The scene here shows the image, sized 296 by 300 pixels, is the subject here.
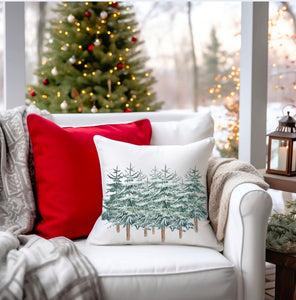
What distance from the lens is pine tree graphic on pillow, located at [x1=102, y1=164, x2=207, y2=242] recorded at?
76.8 inches

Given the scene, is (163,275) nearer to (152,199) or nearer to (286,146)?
(152,199)

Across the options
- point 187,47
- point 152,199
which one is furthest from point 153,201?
point 187,47

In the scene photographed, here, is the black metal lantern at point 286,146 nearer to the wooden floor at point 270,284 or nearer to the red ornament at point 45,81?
the wooden floor at point 270,284

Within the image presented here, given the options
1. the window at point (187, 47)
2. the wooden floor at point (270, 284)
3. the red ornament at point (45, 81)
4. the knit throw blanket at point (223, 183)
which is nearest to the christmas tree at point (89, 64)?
the red ornament at point (45, 81)

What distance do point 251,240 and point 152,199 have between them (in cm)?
40

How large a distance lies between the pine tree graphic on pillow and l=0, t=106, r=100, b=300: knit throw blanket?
23 cm

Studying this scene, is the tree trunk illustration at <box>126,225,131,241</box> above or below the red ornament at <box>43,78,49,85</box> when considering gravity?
below

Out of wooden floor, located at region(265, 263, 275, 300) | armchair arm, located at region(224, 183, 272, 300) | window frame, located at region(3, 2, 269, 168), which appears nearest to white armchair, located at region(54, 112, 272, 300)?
armchair arm, located at region(224, 183, 272, 300)

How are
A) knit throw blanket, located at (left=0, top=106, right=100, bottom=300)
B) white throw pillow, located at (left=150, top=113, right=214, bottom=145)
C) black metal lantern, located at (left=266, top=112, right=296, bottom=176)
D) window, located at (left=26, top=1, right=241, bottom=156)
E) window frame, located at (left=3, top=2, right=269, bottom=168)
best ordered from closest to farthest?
knit throw blanket, located at (left=0, top=106, right=100, bottom=300) < white throw pillow, located at (left=150, top=113, right=214, bottom=145) < black metal lantern, located at (left=266, top=112, right=296, bottom=176) < window frame, located at (left=3, top=2, right=269, bottom=168) < window, located at (left=26, top=1, right=241, bottom=156)

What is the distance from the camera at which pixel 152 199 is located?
1966 millimetres

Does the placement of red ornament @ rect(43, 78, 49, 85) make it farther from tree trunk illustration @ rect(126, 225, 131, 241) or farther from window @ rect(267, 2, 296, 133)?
tree trunk illustration @ rect(126, 225, 131, 241)

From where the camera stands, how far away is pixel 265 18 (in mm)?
3621

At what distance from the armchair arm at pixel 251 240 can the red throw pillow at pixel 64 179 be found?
583 millimetres

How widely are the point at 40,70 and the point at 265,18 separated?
219 cm
